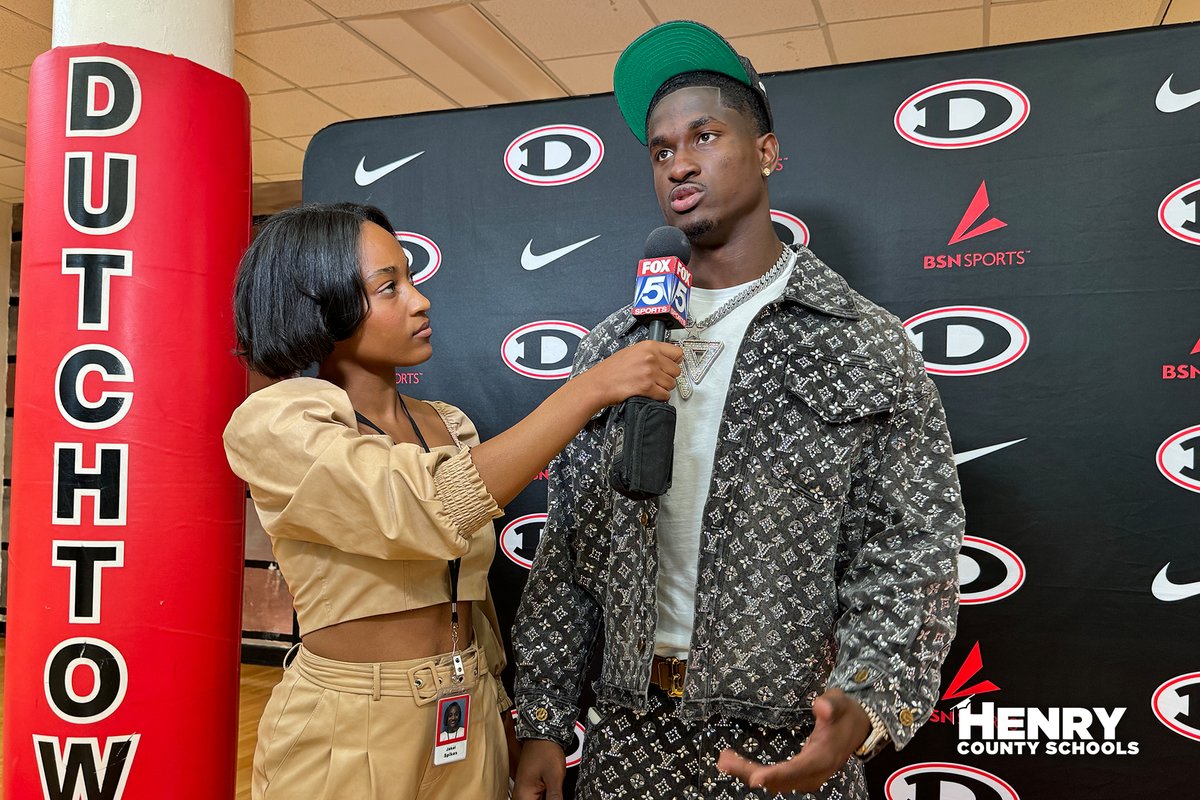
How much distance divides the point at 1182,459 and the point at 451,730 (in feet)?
5.31

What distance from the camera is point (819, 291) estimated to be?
53.8 inches

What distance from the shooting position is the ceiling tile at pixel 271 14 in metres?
3.50

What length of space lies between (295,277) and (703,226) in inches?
25.9

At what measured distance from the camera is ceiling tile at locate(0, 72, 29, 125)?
4.38 metres

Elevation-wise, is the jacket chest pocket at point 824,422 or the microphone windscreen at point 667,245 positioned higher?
the microphone windscreen at point 667,245

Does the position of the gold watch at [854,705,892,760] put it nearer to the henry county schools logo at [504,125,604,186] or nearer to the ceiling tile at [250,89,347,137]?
the henry county schools logo at [504,125,604,186]

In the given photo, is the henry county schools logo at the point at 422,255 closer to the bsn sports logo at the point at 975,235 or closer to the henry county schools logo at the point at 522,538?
the henry county schools logo at the point at 522,538

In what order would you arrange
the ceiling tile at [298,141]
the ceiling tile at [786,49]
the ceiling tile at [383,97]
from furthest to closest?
the ceiling tile at [298,141]
the ceiling tile at [383,97]
the ceiling tile at [786,49]

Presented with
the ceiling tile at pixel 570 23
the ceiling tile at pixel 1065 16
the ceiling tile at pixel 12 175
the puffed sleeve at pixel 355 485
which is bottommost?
the puffed sleeve at pixel 355 485

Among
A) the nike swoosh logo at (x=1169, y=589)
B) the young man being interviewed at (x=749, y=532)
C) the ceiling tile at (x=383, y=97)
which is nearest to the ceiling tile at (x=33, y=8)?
the ceiling tile at (x=383, y=97)

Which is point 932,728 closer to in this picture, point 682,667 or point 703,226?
point 682,667

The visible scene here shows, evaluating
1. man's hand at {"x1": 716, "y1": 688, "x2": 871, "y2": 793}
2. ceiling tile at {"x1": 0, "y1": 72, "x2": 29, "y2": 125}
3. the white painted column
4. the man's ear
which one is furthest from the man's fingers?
ceiling tile at {"x1": 0, "y1": 72, "x2": 29, "y2": 125}

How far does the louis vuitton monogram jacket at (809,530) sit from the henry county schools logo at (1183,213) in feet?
3.24

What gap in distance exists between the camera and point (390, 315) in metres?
1.45
